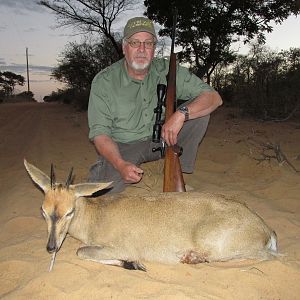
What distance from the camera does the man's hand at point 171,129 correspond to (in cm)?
484

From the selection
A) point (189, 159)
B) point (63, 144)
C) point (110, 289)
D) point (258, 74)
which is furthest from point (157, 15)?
point (110, 289)

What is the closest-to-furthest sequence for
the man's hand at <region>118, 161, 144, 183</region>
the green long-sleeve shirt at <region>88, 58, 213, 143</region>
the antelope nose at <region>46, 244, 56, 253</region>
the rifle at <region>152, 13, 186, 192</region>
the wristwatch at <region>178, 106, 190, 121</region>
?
the antelope nose at <region>46, 244, 56, 253</region> → the man's hand at <region>118, 161, 144, 183</region> → the rifle at <region>152, 13, 186, 192</region> → the wristwatch at <region>178, 106, 190, 121</region> → the green long-sleeve shirt at <region>88, 58, 213, 143</region>

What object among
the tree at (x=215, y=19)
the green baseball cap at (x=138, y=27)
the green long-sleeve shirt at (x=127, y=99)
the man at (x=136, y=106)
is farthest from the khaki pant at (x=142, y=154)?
the tree at (x=215, y=19)

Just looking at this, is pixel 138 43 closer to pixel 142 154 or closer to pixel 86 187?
pixel 142 154

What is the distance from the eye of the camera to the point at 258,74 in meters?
13.4

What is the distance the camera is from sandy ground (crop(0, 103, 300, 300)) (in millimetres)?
3414

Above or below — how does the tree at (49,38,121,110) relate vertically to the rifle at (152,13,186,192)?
above

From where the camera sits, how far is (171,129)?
4.86 metres

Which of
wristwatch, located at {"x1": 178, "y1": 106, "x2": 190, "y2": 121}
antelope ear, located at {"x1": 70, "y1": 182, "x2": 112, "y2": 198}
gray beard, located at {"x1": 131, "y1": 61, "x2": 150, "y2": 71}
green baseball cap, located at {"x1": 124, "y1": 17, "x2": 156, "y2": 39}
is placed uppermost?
green baseball cap, located at {"x1": 124, "y1": 17, "x2": 156, "y2": 39}

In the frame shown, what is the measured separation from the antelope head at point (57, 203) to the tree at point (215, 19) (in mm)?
14070

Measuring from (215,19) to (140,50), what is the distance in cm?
1296

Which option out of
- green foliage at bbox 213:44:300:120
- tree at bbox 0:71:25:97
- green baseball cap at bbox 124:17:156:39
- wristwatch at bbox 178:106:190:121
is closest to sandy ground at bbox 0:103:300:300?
wristwatch at bbox 178:106:190:121

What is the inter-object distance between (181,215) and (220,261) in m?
0.58

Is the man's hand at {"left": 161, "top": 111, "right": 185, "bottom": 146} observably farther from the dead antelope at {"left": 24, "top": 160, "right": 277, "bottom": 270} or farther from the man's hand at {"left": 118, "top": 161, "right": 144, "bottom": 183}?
the dead antelope at {"left": 24, "top": 160, "right": 277, "bottom": 270}
